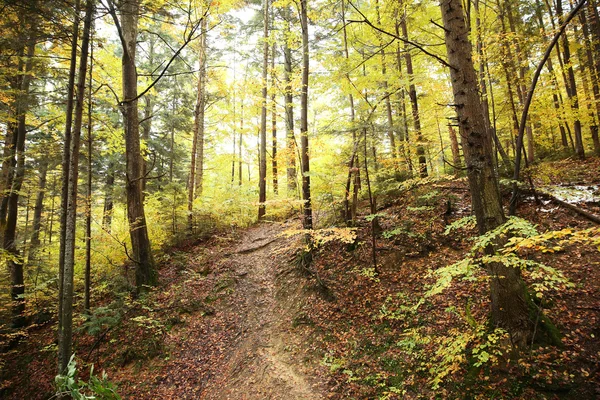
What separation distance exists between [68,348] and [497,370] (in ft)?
23.4

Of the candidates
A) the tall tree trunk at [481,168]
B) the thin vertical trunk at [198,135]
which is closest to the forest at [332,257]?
the tall tree trunk at [481,168]

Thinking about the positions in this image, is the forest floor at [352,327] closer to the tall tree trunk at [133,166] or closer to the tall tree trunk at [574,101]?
the tall tree trunk at [574,101]

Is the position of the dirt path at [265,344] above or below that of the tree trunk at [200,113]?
below

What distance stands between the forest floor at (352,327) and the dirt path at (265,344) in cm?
3

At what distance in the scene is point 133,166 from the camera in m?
8.11

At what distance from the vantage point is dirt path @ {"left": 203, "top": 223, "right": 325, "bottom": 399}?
5402 millimetres

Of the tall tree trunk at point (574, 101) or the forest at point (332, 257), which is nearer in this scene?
the forest at point (332, 257)

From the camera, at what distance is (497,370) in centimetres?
400

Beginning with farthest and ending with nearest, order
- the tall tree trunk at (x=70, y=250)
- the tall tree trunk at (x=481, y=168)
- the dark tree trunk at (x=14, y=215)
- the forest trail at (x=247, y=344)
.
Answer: the dark tree trunk at (x=14, y=215)
the forest trail at (x=247, y=344)
the tall tree trunk at (x=70, y=250)
the tall tree trunk at (x=481, y=168)

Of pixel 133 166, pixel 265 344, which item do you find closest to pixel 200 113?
pixel 133 166

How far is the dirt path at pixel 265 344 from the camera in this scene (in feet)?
17.7

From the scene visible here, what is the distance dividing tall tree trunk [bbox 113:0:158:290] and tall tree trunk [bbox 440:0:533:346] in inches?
319

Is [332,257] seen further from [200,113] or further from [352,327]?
[200,113]

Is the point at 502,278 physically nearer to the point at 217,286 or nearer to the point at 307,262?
the point at 307,262
